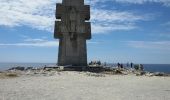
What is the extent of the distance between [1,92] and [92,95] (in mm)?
3984

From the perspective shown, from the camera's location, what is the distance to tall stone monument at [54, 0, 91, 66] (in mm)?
32094

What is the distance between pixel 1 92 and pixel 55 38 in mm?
17235

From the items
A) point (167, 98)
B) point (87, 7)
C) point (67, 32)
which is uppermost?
point (87, 7)

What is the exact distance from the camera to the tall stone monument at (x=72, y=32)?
3209 centimetres

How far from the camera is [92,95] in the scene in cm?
1528

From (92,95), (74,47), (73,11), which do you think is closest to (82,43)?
(74,47)

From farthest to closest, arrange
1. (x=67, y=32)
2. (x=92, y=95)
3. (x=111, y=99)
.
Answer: (x=67, y=32), (x=92, y=95), (x=111, y=99)

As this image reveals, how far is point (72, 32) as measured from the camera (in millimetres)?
32094

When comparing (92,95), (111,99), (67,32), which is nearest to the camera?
(111,99)

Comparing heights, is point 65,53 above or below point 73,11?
below

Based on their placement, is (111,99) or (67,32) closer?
(111,99)

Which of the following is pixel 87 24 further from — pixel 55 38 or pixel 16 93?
pixel 16 93

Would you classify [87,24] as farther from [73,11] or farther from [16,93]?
[16,93]

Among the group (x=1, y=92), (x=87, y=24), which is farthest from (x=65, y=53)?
(x=1, y=92)
